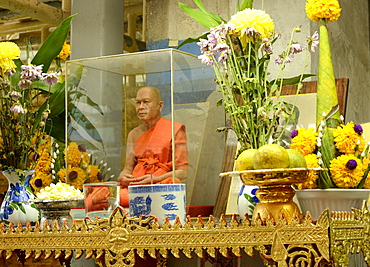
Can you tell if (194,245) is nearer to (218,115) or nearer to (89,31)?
(218,115)

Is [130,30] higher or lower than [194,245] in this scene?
higher

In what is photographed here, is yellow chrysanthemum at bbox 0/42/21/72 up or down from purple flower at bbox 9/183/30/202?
up

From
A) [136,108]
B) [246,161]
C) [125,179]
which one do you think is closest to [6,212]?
[125,179]

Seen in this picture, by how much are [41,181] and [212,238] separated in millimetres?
746

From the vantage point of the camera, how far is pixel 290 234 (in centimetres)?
97

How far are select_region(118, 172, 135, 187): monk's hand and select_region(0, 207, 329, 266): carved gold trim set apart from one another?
17 centimetres

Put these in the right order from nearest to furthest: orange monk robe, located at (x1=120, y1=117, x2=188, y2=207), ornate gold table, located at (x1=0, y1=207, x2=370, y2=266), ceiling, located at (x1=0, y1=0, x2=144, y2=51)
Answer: ornate gold table, located at (x1=0, y1=207, x2=370, y2=266), orange monk robe, located at (x1=120, y1=117, x2=188, y2=207), ceiling, located at (x1=0, y1=0, x2=144, y2=51)

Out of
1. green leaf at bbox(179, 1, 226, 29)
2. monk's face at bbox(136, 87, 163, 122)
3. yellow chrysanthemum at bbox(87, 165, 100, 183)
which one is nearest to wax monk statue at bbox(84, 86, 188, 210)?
monk's face at bbox(136, 87, 163, 122)

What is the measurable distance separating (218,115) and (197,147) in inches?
5.7

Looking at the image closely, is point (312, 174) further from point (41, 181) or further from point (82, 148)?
point (41, 181)

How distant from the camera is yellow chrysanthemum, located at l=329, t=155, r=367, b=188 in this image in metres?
1.14

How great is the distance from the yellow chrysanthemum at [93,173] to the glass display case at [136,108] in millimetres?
26

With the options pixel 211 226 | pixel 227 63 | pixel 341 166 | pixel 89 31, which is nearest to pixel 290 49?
pixel 227 63

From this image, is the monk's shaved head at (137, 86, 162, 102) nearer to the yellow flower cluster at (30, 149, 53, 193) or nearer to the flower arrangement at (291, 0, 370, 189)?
the flower arrangement at (291, 0, 370, 189)
